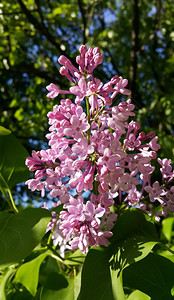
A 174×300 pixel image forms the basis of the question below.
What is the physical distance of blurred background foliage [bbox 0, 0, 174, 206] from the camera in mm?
2330

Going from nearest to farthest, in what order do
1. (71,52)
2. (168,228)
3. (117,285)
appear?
1. (117,285)
2. (168,228)
3. (71,52)

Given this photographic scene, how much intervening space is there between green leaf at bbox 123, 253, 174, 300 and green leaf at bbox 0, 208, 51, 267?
232 mm

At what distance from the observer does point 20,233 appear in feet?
2.02

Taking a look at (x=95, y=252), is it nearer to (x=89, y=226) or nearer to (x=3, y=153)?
(x=89, y=226)

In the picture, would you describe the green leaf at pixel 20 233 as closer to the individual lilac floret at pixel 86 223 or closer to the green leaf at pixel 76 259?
the individual lilac floret at pixel 86 223

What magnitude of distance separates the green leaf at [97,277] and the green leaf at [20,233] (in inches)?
4.5

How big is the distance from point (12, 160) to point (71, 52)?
159 cm

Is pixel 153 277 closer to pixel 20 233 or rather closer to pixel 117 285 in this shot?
pixel 117 285

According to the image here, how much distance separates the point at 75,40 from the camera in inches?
117

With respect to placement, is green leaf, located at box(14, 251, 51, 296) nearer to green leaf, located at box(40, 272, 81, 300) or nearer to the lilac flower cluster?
green leaf, located at box(40, 272, 81, 300)

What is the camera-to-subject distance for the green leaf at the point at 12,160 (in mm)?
781

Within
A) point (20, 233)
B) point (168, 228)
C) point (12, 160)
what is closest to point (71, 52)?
point (168, 228)

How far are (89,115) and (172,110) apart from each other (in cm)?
168

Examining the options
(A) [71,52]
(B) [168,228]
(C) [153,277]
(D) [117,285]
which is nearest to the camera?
(D) [117,285]
